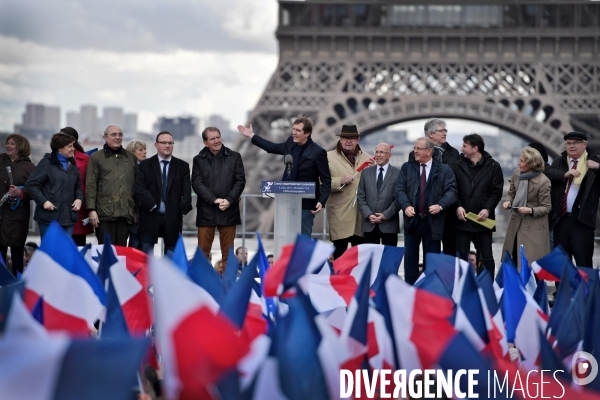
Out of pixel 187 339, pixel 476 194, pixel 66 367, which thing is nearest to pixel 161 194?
pixel 476 194

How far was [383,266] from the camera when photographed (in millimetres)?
6070

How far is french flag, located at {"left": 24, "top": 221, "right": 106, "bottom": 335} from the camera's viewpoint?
4246 millimetres

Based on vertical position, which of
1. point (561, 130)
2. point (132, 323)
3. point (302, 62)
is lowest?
point (132, 323)

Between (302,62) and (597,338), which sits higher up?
(302,62)

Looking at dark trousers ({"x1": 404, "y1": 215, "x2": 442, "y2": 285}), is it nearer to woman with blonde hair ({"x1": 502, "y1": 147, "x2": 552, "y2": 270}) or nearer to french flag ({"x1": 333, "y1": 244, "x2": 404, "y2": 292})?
woman with blonde hair ({"x1": 502, "y1": 147, "x2": 552, "y2": 270})

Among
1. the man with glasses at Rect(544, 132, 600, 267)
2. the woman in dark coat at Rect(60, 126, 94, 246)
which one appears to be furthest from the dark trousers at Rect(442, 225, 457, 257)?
the woman in dark coat at Rect(60, 126, 94, 246)

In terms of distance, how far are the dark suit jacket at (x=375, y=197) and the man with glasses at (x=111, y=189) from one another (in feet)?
7.22

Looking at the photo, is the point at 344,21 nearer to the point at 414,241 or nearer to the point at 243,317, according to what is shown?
the point at 414,241

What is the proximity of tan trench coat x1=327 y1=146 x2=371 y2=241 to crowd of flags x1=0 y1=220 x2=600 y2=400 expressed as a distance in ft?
9.68

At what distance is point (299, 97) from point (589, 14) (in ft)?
31.2

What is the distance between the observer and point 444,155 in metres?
9.20

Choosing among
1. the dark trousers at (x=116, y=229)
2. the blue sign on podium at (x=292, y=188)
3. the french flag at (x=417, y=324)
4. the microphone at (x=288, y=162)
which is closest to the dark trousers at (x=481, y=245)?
the microphone at (x=288, y=162)

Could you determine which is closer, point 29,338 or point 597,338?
point 29,338

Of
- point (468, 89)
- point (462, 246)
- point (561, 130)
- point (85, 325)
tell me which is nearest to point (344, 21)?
point (468, 89)
